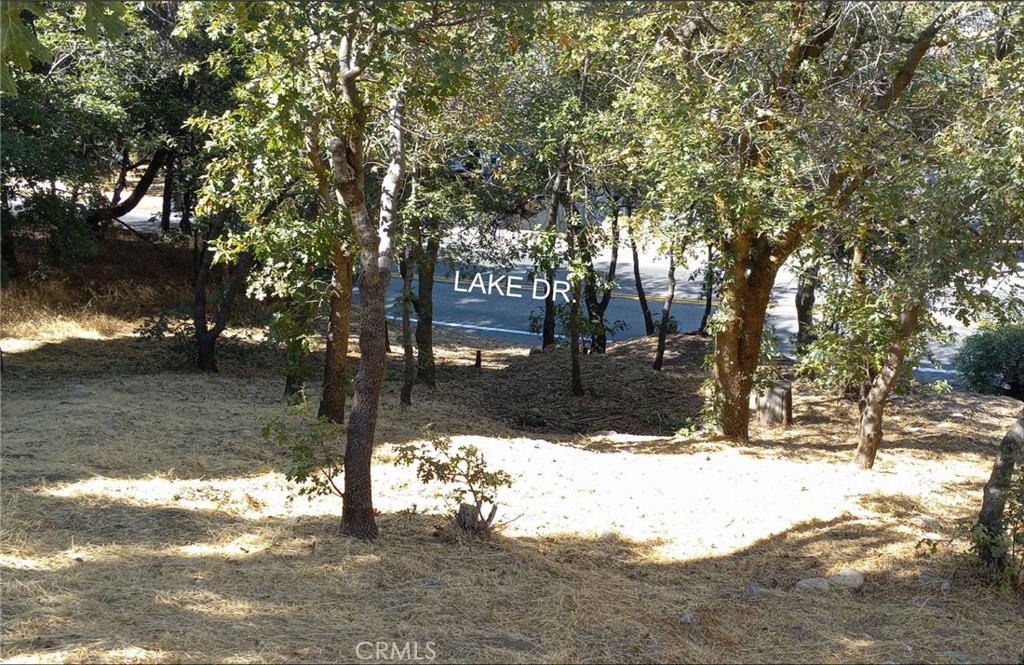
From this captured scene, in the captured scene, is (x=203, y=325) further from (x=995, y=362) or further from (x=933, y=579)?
(x=995, y=362)

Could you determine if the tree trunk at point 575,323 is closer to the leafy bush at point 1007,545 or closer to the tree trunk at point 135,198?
the leafy bush at point 1007,545

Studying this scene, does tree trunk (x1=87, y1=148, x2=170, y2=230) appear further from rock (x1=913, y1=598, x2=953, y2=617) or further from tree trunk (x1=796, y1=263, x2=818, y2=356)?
rock (x1=913, y1=598, x2=953, y2=617)

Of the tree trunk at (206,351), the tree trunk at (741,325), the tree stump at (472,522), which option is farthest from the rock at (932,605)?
the tree trunk at (206,351)

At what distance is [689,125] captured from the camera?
8570 millimetres

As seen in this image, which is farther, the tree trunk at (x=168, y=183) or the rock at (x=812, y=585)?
the tree trunk at (x=168, y=183)

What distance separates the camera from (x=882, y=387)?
9.20 metres

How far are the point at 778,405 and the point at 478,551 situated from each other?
766 cm

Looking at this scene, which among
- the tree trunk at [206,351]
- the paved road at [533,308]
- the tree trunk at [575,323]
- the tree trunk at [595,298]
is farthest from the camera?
the paved road at [533,308]

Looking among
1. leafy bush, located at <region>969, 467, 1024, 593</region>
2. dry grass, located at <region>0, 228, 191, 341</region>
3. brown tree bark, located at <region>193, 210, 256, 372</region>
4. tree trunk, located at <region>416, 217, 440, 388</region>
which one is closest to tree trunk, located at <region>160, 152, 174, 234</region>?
dry grass, located at <region>0, 228, 191, 341</region>

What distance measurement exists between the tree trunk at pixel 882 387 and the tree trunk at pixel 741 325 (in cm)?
146

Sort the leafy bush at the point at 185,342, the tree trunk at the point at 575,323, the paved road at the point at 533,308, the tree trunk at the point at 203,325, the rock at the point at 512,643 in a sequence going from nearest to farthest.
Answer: the rock at the point at 512,643 < the tree trunk at the point at 575,323 < the tree trunk at the point at 203,325 < the leafy bush at the point at 185,342 < the paved road at the point at 533,308

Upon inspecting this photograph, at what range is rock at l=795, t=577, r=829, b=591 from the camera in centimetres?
589

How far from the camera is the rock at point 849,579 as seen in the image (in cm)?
596

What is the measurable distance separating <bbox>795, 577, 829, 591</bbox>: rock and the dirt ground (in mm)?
63
